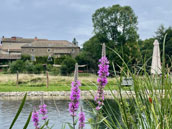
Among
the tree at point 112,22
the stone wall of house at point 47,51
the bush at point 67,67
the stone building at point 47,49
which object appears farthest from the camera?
the stone building at point 47,49

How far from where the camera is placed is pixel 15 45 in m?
62.7

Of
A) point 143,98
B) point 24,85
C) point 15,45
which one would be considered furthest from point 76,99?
point 15,45

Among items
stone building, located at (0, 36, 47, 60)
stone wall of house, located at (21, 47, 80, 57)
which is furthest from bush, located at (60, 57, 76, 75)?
stone building, located at (0, 36, 47, 60)

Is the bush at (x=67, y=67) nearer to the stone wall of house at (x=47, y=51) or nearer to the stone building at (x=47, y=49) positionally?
the stone wall of house at (x=47, y=51)

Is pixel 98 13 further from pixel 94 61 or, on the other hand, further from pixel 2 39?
pixel 2 39

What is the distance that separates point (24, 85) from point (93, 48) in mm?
19778

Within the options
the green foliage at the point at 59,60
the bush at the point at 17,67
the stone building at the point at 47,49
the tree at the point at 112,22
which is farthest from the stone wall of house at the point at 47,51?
the bush at the point at 17,67

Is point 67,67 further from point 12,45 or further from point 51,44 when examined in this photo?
point 12,45

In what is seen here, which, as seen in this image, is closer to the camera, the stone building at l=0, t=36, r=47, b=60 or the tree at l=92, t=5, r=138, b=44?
the tree at l=92, t=5, r=138, b=44

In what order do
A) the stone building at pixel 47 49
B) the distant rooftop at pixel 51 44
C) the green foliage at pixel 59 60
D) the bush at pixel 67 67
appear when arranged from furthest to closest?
the distant rooftop at pixel 51 44
the stone building at pixel 47 49
the green foliage at pixel 59 60
the bush at pixel 67 67

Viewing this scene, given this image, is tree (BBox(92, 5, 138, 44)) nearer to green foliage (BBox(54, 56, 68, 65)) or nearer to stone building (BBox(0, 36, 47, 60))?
green foliage (BBox(54, 56, 68, 65))

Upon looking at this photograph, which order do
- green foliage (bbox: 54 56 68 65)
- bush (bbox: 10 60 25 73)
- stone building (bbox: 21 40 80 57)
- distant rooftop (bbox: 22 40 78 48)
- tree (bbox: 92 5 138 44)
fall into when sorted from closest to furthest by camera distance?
bush (bbox: 10 60 25 73), tree (bbox: 92 5 138 44), green foliage (bbox: 54 56 68 65), stone building (bbox: 21 40 80 57), distant rooftop (bbox: 22 40 78 48)

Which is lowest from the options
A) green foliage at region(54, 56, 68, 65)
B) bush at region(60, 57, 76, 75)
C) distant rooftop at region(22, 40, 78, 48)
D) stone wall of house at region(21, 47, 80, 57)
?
bush at region(60, 57, 76, 75)

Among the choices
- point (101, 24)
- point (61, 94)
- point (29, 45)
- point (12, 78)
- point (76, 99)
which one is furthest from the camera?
point (29, 45)
